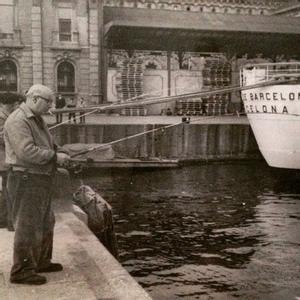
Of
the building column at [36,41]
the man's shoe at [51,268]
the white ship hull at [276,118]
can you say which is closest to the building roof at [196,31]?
the building column at [36,41]

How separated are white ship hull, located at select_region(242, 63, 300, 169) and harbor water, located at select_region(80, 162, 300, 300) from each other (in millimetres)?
947

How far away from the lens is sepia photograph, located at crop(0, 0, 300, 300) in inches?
199

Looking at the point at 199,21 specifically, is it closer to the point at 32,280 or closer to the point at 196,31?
the point at 196,31

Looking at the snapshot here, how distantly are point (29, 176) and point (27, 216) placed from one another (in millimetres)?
384

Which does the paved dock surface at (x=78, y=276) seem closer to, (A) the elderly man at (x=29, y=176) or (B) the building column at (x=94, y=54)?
(A) the elderly man at (x=29, y=176)

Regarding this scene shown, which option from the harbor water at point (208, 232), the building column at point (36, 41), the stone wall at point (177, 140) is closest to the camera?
the harbor water at point (208, 232)

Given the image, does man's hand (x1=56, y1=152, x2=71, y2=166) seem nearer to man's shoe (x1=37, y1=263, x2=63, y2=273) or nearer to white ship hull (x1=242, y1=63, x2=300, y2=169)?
man's shoe (x1=37, y1=263, x2=63, y2=273)

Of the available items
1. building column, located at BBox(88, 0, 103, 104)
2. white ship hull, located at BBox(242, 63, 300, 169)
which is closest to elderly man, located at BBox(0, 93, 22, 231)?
white ship hull, located at BBox(242, 63, 300, 169)

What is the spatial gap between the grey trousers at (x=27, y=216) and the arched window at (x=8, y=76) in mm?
28883

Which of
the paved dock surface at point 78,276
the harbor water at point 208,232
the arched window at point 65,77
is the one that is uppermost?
the arched window at point 65,77

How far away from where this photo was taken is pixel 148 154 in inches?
946

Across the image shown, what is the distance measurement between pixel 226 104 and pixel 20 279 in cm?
2956

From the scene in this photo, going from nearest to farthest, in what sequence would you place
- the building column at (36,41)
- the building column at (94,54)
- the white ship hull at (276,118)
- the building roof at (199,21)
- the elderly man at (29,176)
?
1. the elderly man at (29,176)
2. the white ship hull at (276,118)
3. the building roof at (199,21)
4. the building column at (36,41)
5. the building column at (94,54)

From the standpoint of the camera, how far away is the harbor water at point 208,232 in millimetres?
7922
